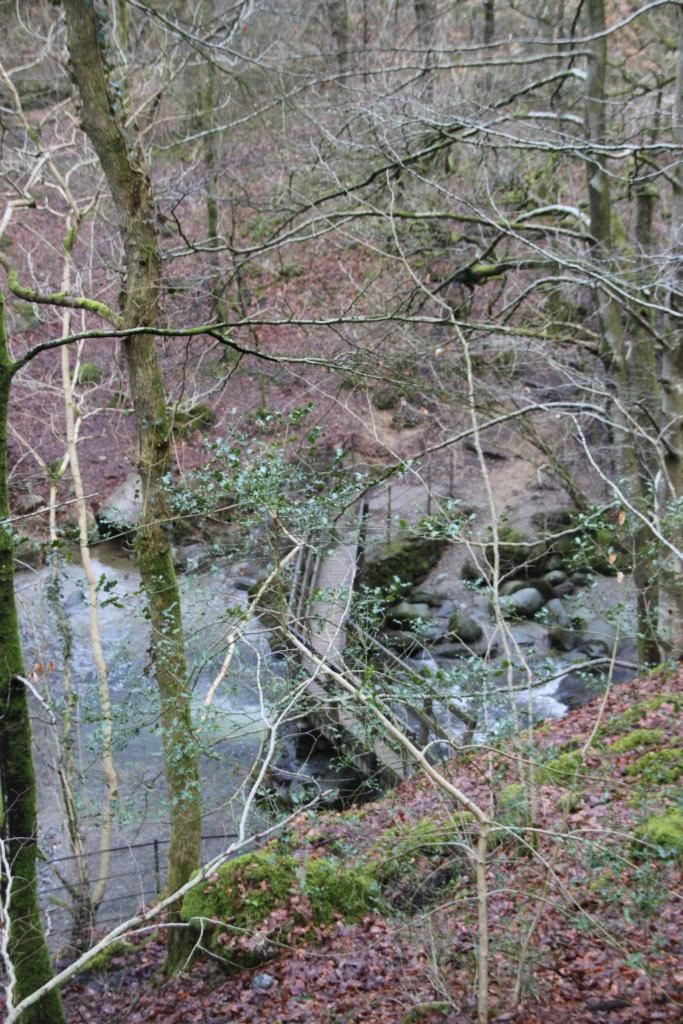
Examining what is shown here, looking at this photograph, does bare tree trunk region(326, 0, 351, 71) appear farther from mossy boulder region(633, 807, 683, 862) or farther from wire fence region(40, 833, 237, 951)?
mossy boulder region(633, 807, 683, 862)

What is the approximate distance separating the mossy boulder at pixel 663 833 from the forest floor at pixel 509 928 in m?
0.02

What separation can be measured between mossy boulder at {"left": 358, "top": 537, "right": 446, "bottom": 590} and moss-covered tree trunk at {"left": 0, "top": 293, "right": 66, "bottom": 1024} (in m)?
9.45

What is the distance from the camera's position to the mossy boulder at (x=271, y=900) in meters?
5.76

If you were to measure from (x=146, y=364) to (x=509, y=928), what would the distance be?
15.7ft

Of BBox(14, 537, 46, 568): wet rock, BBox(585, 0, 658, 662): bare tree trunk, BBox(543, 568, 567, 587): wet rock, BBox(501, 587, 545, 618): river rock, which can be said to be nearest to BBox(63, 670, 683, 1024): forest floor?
BBox(585, 0, 658, 662): bare tree trunk

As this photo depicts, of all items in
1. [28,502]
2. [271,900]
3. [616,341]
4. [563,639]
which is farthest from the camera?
[28,502]

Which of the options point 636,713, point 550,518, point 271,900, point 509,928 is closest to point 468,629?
point 550,518

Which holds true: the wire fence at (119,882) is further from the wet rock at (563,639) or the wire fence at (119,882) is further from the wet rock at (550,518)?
the wet rock at (550,518)

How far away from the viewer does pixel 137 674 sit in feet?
21.4

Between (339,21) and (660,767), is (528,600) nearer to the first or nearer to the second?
(660,767)

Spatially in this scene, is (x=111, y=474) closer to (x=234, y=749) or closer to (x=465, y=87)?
(x=234, y=749)

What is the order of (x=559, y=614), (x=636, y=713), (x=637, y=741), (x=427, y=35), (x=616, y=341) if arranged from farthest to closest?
1. (x=559, y=614)
2. (x=427, y=35)
3. (x=616, y=341)
4. (x=636, y=713)
5. (x=637, y=741)

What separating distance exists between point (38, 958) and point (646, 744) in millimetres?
4802

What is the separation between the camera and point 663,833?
4938 mm
